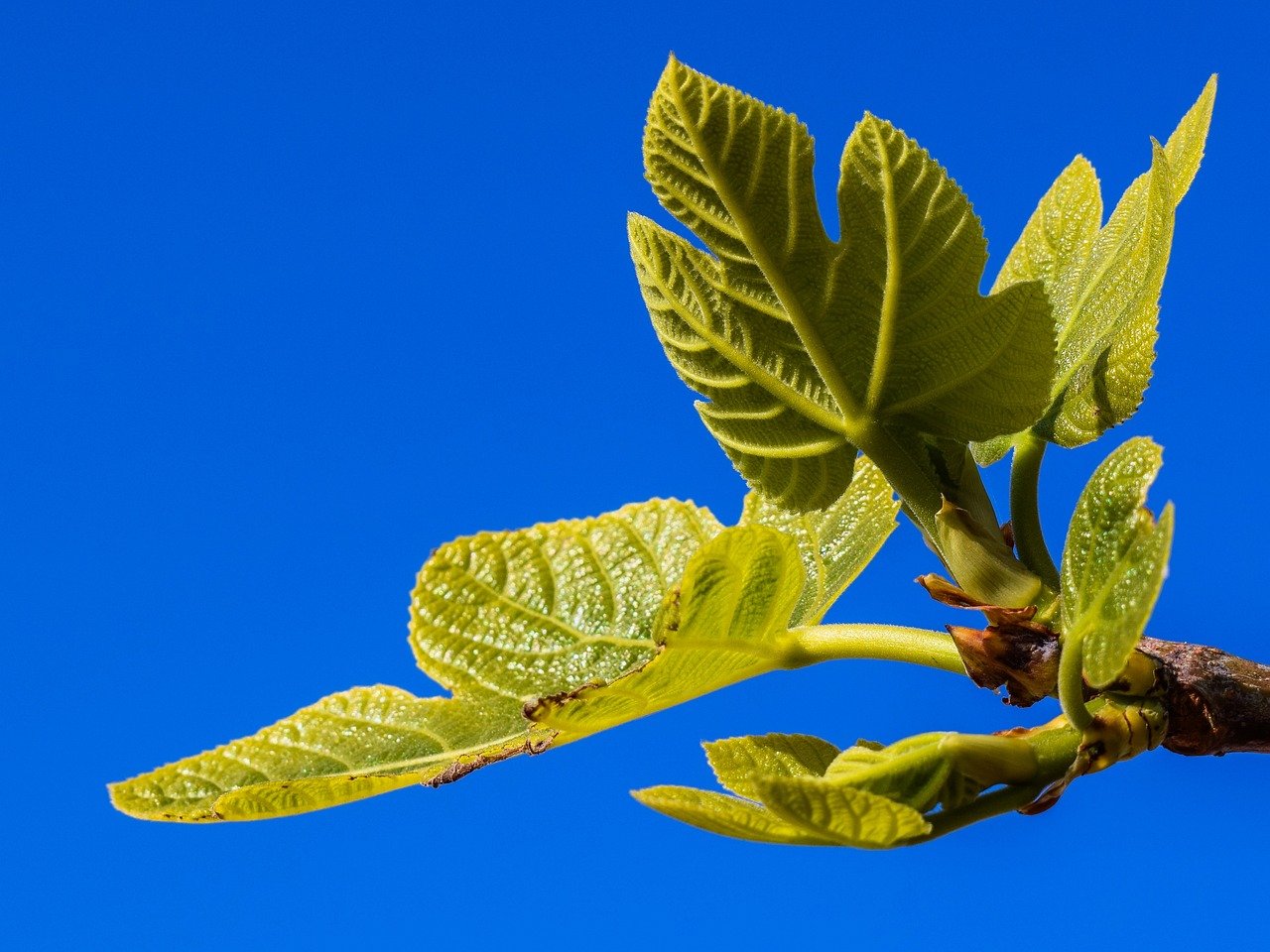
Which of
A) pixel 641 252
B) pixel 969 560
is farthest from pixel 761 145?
pixel 969 560

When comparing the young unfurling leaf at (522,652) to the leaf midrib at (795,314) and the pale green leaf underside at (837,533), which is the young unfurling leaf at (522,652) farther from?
the leaf midrib at (795,314)

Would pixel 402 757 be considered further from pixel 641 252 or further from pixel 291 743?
pixel 641 252

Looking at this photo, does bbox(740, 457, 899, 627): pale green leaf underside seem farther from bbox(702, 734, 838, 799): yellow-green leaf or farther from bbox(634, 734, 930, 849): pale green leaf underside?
bbox(634, 734, 930, 849): pale green leaf underside

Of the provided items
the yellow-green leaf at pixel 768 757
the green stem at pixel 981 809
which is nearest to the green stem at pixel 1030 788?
the green stem at pixel 981 809

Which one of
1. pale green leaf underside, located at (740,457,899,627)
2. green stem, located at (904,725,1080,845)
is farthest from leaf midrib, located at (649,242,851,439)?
green stem, located at (904,725,1080,845)

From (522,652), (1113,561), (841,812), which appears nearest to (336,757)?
(522,652)

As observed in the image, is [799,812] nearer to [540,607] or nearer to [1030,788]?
[1030,788]
